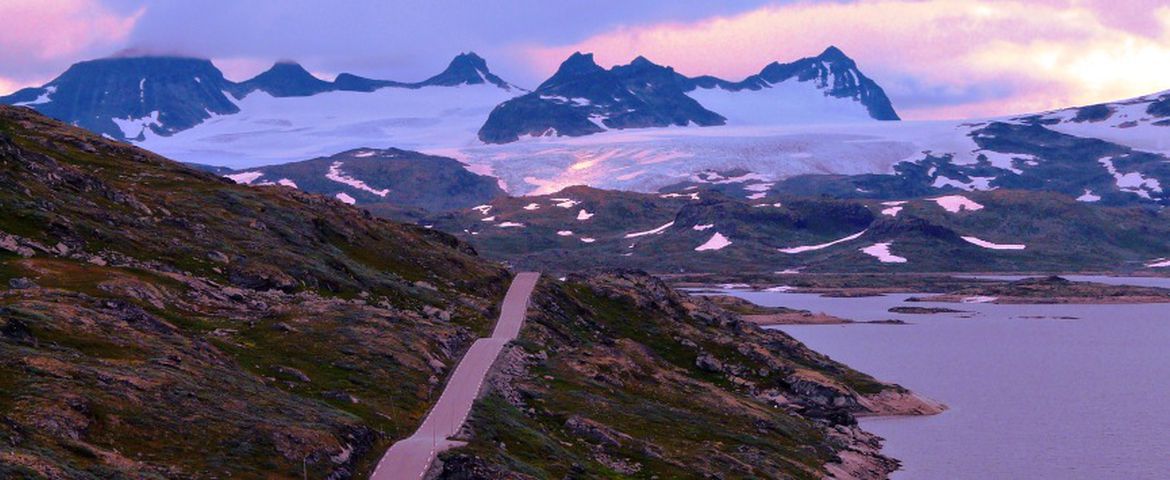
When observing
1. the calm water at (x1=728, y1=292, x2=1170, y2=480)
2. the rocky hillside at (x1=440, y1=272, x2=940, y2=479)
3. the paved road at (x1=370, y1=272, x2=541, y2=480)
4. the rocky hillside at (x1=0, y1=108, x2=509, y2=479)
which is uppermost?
the rocky hillside at (x1=0, y1=108, x2=509, y2=479)

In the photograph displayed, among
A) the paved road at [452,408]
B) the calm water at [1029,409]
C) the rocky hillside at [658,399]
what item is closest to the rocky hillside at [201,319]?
the paved road at [452,408]

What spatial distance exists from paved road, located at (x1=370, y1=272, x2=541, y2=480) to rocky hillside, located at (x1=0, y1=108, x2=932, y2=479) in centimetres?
117

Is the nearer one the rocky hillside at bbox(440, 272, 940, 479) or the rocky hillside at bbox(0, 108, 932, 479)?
the rocky hillside at bbox(0, 108, 932, 479)

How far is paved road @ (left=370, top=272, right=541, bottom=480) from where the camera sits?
6234cm

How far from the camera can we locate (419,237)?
143 m

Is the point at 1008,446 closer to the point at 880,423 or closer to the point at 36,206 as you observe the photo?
the point at 880,423

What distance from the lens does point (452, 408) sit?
78.2 m

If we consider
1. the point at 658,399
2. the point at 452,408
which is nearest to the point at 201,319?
the point at 452,408

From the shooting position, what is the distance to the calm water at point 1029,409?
10025 cm

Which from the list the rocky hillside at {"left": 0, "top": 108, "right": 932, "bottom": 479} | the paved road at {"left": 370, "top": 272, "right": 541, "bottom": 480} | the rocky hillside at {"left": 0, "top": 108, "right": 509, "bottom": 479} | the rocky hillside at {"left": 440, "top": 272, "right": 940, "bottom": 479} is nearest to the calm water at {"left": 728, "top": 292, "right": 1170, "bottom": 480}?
the rocky hillside at {"left": 440, "top": 272, "right": 940, "bottom": 479}

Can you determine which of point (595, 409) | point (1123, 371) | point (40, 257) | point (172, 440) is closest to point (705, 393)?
point (595, 409)

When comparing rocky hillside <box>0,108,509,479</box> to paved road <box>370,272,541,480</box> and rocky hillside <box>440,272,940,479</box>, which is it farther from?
rocky hillside <box>440,272,940,479</box>

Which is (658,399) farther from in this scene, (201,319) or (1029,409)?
(1029,409)

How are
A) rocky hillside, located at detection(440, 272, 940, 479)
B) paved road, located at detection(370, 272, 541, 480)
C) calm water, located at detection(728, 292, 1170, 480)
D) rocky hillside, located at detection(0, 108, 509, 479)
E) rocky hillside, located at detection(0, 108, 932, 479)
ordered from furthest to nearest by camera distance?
1. calm water, located at detection(728, 292, 1170, 480)
2. rocky hillside, located at detection(440, 272, 940, 479)
3. paved road, located at detection(370, 272, 541, 480)
4. rocky hillside, located at detection(0, 108, 932, 479)
5. rocky hillside, located at detection(0, 108, 509, 479)
